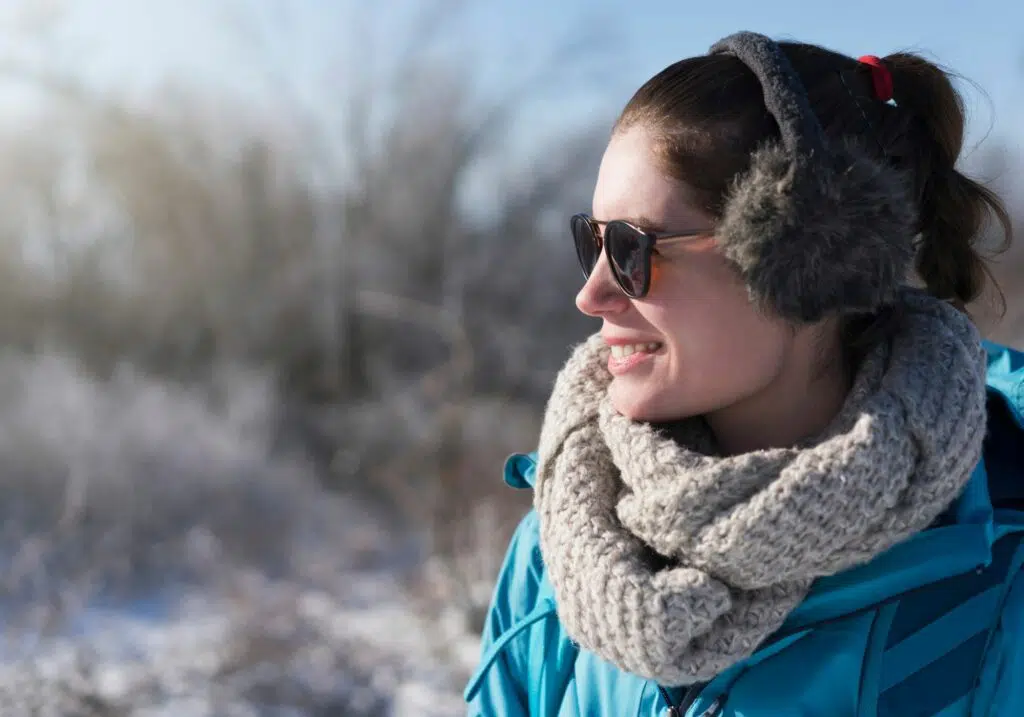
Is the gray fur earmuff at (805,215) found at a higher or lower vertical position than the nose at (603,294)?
lower

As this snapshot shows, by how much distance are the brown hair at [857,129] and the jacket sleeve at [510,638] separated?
579 millimetres

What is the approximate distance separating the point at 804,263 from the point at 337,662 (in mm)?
4183

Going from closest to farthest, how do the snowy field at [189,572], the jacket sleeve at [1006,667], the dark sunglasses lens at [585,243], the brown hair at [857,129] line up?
the jacket sleeve at [1006,667]
the brown hair at [857,129]
the dark sunglasses lens at [585,243]
the snowy field at [189,572]

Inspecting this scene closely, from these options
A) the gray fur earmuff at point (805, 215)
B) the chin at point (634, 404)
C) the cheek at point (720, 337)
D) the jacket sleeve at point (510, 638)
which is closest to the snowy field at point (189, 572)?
the jacket sleeve at point (510, 638)

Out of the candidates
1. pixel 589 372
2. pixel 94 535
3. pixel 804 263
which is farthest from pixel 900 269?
pixel 94 535

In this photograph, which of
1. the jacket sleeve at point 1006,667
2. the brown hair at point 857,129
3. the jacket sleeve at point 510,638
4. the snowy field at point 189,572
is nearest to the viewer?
the jacket sleeve at point 1006,667

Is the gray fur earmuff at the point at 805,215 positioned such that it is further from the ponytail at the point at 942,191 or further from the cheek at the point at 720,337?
the ponytail at the point at 942,191

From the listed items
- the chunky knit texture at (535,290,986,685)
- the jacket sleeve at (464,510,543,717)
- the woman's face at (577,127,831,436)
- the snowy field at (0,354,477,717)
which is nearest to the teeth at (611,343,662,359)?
the woman's face at (577,127,831,436)

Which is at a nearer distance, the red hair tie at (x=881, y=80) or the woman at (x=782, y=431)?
the woman at (x=782, y=431)

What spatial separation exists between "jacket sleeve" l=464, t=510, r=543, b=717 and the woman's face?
327 millimetres

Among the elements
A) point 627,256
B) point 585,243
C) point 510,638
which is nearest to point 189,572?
point 510,638

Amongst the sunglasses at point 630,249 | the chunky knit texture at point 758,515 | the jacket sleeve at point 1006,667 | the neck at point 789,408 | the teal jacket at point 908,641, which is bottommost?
the jacket sleeve at point 1006,667

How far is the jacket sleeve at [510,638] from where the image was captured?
136cm

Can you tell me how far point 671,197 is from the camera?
115 centimetres
